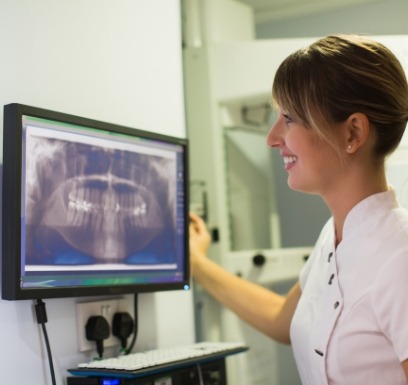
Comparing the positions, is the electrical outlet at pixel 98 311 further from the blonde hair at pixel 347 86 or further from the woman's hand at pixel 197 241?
the blonde hair at pixel 347 86

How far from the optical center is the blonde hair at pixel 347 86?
125 centimetres

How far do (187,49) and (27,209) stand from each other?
1.18 meters

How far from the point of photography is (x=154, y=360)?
4.49 ft

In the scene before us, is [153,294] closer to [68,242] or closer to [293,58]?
[68,242]

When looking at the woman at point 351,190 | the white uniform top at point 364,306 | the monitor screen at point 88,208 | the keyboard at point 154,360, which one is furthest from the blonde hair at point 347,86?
the keyboard at point 154,360

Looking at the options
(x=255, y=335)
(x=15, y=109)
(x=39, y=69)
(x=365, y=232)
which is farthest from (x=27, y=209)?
(x=255, y=335)

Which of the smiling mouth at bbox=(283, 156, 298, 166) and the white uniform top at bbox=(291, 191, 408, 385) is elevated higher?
the smiling mouth at bbox=(283, 156, 298, 166)

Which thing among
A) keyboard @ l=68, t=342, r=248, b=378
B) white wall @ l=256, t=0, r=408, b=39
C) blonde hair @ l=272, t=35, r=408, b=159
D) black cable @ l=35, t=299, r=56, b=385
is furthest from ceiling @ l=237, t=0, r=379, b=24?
black cable @ l=35, t=299, r=56, b=385

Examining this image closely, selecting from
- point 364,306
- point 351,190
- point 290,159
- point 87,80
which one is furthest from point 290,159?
point 87,80

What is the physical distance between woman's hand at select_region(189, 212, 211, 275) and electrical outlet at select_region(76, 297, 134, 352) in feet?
1.00

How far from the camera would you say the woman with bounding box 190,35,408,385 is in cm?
122

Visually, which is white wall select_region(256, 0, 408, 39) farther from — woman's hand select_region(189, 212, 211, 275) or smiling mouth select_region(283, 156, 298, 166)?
woman's hand select_region(189, 212, 211, 275)

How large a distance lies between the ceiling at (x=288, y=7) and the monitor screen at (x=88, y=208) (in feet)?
2.48

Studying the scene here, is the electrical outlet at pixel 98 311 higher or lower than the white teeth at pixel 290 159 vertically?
lower
